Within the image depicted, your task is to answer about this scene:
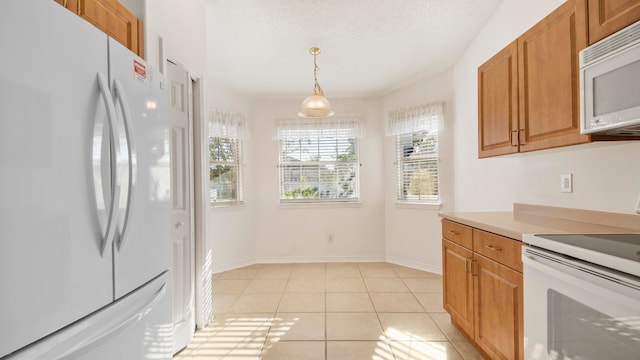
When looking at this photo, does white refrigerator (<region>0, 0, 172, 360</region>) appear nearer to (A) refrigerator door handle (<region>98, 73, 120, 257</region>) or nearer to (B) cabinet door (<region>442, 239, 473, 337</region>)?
(A) refrigerator door handle (<region>98, 73, 120, 257</region>)

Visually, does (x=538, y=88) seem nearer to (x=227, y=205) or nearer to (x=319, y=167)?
(x=319, y=167)

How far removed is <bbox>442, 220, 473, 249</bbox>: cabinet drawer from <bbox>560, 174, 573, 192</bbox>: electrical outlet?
64 cm

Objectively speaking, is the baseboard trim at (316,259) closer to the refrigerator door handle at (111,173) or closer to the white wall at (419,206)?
the white wall at (419,206)

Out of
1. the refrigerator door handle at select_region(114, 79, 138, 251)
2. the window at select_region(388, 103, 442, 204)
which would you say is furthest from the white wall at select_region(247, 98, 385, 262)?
the refrigerator door handle at select_region(114, 79, 138, 251)

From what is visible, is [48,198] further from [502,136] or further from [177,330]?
[502,136]

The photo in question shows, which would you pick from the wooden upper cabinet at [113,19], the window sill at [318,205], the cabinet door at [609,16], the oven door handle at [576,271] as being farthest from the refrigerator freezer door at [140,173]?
the window sill at [318,205]

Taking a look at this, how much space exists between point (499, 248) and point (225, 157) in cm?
358

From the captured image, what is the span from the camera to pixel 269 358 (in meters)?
2.07

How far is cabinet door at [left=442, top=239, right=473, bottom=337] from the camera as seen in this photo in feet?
6.59

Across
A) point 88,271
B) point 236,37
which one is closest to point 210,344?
point 88,271

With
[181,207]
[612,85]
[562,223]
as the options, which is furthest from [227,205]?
[612,85]

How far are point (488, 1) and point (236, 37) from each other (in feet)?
7.38

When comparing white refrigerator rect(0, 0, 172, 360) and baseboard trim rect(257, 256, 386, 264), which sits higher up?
→ white refrigerator rect(0, 0, 172, 360)

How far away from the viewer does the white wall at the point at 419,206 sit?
3818 mm
